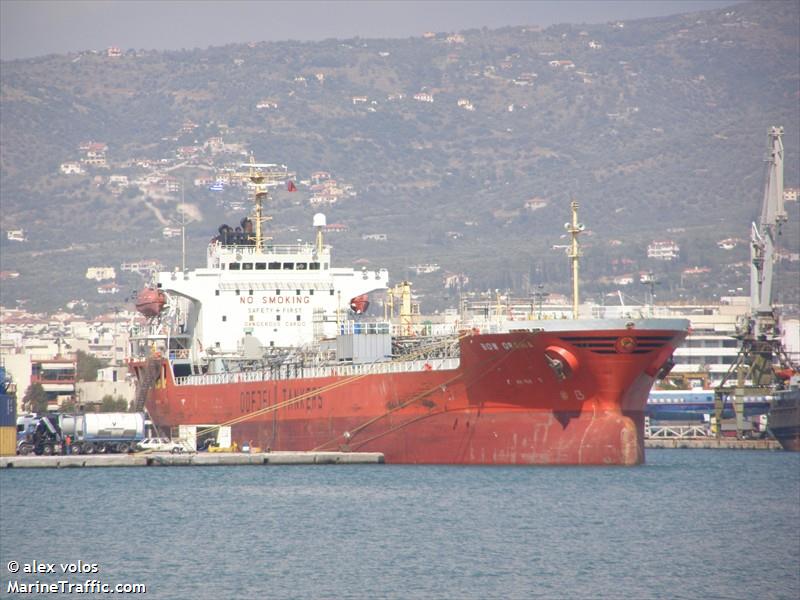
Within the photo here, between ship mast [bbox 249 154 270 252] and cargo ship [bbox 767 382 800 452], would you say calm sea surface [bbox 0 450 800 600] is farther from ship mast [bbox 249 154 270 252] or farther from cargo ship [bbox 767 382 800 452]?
cargo ship [bbox 767 382 800 452]

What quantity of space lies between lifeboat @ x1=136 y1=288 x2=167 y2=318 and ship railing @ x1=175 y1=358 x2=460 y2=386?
342 cm

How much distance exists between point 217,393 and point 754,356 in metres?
28.5

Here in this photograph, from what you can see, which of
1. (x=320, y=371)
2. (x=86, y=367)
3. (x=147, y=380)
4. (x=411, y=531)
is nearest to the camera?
(x=411, y=531)

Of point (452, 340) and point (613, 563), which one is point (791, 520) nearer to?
point (613, 563)

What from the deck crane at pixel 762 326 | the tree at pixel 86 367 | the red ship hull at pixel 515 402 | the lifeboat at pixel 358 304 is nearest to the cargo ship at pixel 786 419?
the deck crane at pixel 762 326

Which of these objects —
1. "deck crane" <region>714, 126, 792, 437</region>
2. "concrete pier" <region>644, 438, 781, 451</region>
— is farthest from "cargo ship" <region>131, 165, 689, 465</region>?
"deck crane" <region>714, 126, 792, 437</region>

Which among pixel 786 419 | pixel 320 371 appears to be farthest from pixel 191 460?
pixel 786 419

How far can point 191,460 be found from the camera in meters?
55.5

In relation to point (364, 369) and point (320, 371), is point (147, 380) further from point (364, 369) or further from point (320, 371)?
point (364, 369)

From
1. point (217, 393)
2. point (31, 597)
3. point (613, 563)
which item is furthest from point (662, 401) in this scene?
point (31, 597)

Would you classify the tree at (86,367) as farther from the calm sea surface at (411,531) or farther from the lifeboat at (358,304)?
the calm sea surface at (411,531)

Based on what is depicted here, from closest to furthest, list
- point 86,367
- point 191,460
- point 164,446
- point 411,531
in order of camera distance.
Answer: point 411,531
point 191,460
point 164,446
point 86,367

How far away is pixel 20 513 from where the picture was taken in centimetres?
4344

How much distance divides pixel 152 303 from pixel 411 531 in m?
32.6
